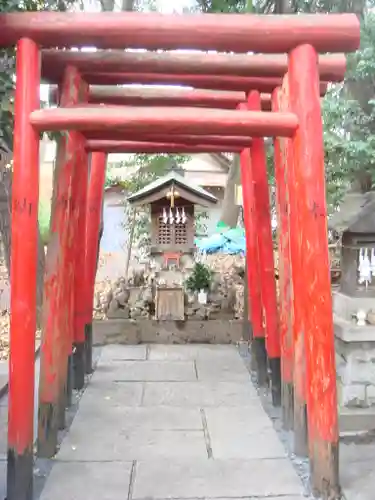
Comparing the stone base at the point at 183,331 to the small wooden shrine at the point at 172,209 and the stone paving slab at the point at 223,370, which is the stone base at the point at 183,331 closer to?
the stone paving slab at the point at 223,370

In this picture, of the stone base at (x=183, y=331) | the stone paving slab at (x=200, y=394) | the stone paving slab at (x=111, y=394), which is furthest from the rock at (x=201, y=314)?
the stone paving slab at (x=111, y=394)

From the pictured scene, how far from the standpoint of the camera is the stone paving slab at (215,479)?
11.6 ft

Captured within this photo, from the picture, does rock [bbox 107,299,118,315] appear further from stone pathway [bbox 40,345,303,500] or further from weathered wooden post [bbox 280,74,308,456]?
weathered wooden post [bbox 280,74,308,456]

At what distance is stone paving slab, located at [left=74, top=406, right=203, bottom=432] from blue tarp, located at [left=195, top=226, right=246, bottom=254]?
822 centimetres

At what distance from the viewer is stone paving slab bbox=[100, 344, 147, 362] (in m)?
7.20

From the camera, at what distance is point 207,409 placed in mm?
5273

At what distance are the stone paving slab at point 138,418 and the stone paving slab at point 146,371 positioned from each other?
3.26 ft

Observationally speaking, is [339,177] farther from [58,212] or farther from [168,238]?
[58,212]

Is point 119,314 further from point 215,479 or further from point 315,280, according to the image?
point 315,280

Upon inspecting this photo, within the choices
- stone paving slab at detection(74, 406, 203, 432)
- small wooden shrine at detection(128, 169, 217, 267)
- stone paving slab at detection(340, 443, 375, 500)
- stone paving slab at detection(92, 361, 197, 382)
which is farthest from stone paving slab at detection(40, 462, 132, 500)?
small wooden shrine at detection(128, 169, 217, 267)

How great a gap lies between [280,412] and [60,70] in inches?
143

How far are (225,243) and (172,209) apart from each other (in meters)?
5.26

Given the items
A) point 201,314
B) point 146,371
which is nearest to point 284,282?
point 146,371

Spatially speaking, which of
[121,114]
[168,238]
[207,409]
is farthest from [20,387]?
[168,238]
